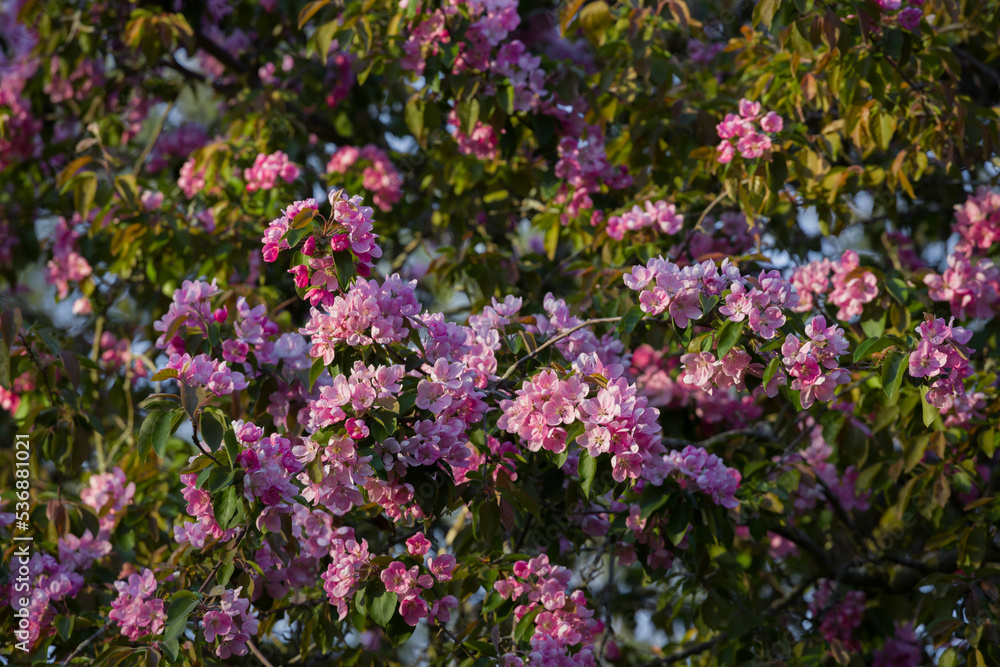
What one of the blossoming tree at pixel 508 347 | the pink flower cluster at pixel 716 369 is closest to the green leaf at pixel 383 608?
the blossoming tree at pixel 508 347

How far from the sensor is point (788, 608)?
8.91 feet

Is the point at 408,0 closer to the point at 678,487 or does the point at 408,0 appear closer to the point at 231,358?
the point at 231,358

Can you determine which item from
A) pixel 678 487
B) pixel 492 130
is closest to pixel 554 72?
pixel 492 130

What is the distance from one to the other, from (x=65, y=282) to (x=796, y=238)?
2.59m

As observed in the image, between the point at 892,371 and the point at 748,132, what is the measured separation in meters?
0.86

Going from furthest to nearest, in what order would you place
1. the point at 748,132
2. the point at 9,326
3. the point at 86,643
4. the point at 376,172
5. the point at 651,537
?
the point at 376,172
the point at 748,132
the point at 651,537
the point at 9,326
the point at 86,643

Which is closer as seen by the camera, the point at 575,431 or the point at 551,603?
the point at 575,431

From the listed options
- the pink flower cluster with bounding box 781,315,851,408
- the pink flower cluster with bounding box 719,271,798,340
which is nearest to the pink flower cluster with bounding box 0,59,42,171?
the pink flower cluster with bounding box 719,271,798,340

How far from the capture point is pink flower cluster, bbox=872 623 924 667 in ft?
9.27

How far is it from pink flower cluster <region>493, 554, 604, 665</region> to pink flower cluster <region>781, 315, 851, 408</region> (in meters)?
0.61

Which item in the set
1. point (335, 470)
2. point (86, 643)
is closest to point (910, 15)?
point (335, 470)

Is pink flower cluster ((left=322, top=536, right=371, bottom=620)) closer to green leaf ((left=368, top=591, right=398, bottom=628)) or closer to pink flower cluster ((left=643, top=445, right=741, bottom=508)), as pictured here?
green leaf ((left=368, top=591, right=398, bottom=628))

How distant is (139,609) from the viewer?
176 cm

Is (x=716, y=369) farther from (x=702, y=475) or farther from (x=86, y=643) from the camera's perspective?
(x=86, y=643)
